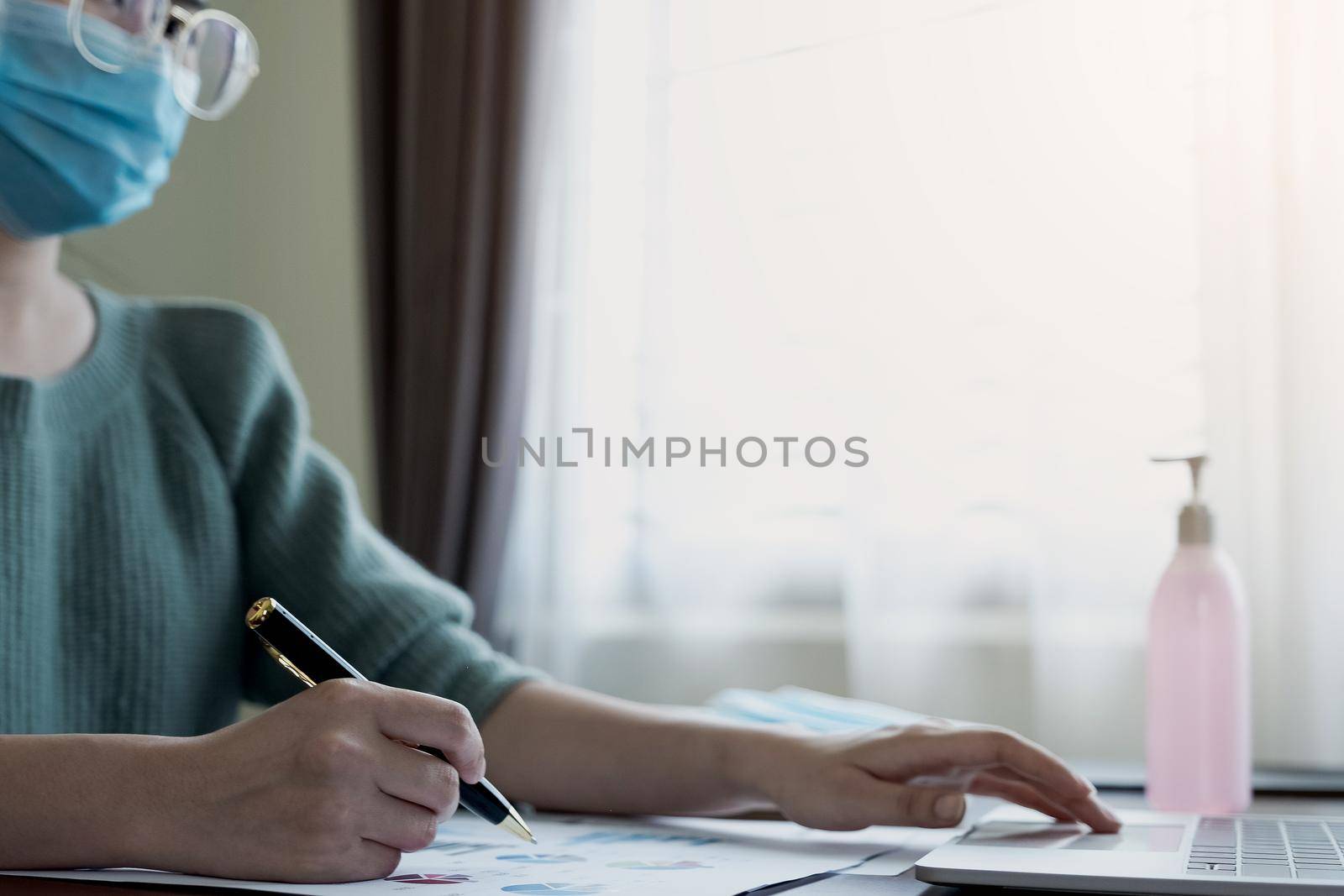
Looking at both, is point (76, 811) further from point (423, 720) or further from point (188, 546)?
point (188, 546)

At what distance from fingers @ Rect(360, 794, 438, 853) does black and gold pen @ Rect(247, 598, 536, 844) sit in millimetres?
24

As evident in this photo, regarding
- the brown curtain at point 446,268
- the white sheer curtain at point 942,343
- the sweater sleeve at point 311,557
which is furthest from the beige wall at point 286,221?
the sweater sleeve at point 311,557

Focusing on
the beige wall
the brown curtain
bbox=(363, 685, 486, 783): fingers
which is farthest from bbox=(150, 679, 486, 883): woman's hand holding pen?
the beige wall

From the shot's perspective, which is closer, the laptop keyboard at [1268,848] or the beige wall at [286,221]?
the laptop keyboard at [1268,848]

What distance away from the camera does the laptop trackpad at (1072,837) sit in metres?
0.61

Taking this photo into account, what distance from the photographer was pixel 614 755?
31.2 inches

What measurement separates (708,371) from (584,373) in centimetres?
19

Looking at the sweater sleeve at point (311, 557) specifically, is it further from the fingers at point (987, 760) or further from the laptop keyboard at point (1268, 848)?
the laptop keyboard at point (1268, 848)

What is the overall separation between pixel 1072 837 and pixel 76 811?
49 cm

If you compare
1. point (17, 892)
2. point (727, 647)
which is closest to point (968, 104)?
point (727, 647)

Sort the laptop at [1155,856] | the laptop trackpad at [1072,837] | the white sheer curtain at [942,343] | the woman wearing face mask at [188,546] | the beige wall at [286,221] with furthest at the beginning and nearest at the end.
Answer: the beige wall at [286,221]
the white sheer curtain at [942,343]
the woman wearing face mask at [188,546]
the laptop trackpad at [1072,837]
the laptop at [1155,856]

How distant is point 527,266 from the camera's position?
5.62 ft

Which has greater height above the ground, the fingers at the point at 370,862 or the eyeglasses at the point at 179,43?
the eyeglasses at the point at 179,43

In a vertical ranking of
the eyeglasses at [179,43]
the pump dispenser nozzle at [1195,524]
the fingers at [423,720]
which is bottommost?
the fingers at [423,720]
